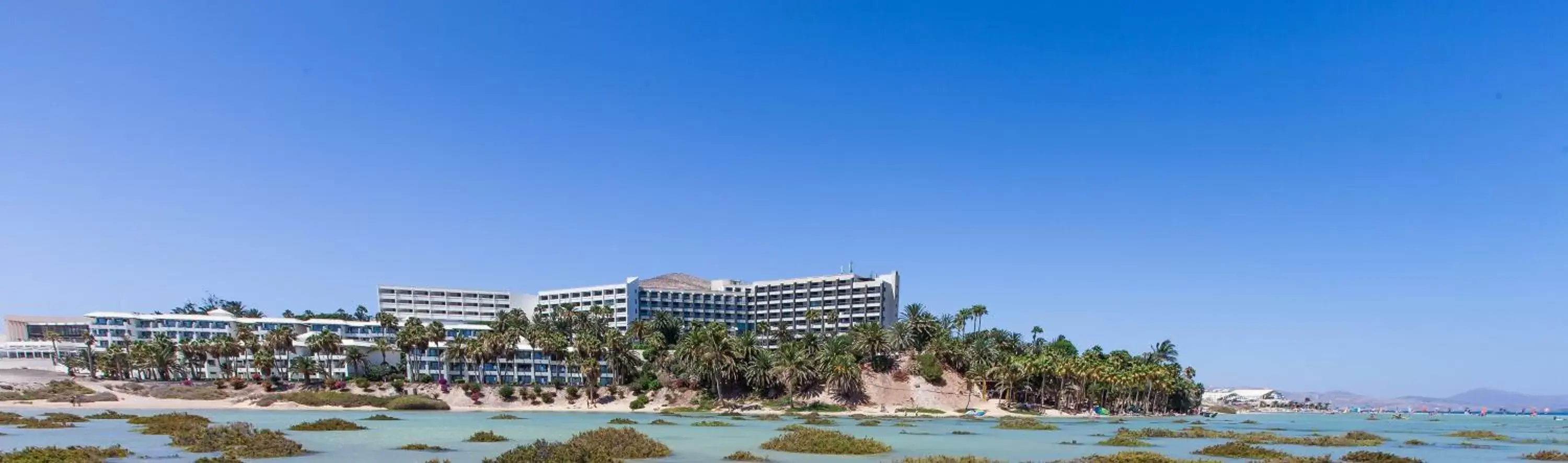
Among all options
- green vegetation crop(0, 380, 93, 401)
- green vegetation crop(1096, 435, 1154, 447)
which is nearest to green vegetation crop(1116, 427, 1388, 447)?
green vegetation crop(1096, 435, 1154, 447)

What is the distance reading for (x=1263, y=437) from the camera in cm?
7181

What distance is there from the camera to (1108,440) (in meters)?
64.2

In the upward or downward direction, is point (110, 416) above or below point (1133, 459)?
below

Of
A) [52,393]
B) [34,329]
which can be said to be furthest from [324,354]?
[34,329]

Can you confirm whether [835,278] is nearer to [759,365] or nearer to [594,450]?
[759,365]

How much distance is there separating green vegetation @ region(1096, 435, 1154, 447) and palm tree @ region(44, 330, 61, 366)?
151005mm

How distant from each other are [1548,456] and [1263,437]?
18.6m

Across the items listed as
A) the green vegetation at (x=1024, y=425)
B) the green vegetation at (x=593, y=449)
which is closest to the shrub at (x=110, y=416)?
the green vegetation at (x=593, y=449)

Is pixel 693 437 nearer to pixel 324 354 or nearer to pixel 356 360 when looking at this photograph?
pixel 356 360

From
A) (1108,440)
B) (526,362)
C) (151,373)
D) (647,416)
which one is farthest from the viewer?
(526,362)

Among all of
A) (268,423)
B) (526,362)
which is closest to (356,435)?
(268,423)

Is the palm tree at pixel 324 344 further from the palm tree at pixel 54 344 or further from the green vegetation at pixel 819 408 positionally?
the green vegetation at pixel 819 408

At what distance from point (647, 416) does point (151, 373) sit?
261 ft

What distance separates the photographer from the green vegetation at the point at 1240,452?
174ft
